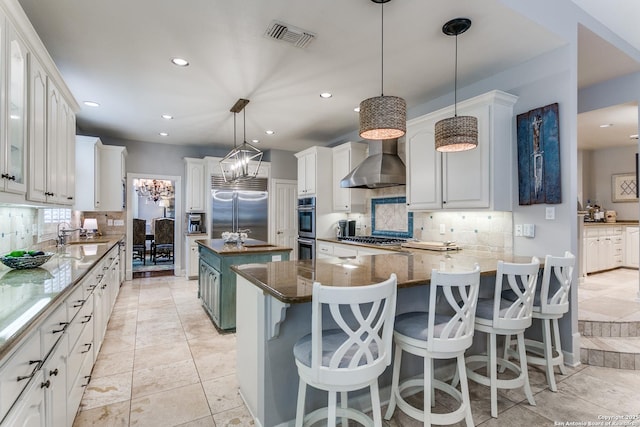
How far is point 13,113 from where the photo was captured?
1.86 meters

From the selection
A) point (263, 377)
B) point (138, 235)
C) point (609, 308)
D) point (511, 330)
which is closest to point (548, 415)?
point (511, 330)

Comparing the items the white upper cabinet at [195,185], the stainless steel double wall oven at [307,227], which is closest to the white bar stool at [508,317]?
the stainless steel double wall oven at [307,227]

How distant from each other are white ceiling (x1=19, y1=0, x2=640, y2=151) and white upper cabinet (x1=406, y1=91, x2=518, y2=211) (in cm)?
39

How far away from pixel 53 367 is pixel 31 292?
1.25ft

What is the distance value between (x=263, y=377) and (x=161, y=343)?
1912 mm

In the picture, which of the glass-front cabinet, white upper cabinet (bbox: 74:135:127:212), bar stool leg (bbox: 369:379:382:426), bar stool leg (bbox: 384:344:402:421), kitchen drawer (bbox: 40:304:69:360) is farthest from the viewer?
white upper cabinet (bbox: 74:135:127:212)

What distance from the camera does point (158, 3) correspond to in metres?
2.18

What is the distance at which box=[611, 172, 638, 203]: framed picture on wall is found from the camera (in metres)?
6.28

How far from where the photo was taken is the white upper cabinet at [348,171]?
521 centimetres

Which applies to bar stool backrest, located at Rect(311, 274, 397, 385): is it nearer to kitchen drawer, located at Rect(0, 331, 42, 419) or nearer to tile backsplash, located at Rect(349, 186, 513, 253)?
kitchen drawer, located at Rect(0, 331, 42, 419)

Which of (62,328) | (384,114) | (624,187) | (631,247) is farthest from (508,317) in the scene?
(624,187)

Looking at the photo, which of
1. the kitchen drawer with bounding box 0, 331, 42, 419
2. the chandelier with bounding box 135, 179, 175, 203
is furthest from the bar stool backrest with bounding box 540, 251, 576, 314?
the chandelier with bounding box 135, 179, 175, 203

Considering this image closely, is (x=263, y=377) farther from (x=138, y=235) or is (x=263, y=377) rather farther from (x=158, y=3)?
(x=138, y=235)

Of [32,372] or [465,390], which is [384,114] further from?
[32,372]
